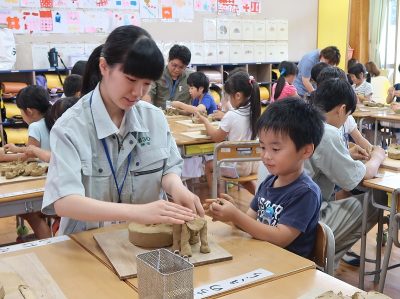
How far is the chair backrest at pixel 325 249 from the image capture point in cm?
145

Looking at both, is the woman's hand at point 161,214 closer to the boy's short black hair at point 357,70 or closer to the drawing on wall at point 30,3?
the drawing on wall at point 30,3

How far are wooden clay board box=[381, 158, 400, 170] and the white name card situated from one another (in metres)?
1.65

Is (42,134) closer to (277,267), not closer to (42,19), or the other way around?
(277,267)

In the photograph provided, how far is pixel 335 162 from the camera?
2145mm

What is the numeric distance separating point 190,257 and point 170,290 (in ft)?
1.11

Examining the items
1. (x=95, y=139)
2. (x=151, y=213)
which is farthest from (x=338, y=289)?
(x=95, y=139)

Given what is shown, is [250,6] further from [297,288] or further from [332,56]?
[297,288]

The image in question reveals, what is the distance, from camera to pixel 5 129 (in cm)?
556

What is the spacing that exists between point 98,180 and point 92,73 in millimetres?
389

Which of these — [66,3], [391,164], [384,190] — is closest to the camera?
[384,190]

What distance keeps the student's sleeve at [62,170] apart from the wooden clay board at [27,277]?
177 millimetres

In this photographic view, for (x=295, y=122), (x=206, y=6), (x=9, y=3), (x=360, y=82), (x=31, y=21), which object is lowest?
(x=360, y=82)

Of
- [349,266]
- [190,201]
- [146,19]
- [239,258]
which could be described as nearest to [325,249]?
[239,258]

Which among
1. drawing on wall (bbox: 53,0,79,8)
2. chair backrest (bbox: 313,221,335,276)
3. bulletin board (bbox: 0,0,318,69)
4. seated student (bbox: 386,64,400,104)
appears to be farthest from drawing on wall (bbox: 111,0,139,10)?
chair backrest (bbox: 313,221,335,276)
